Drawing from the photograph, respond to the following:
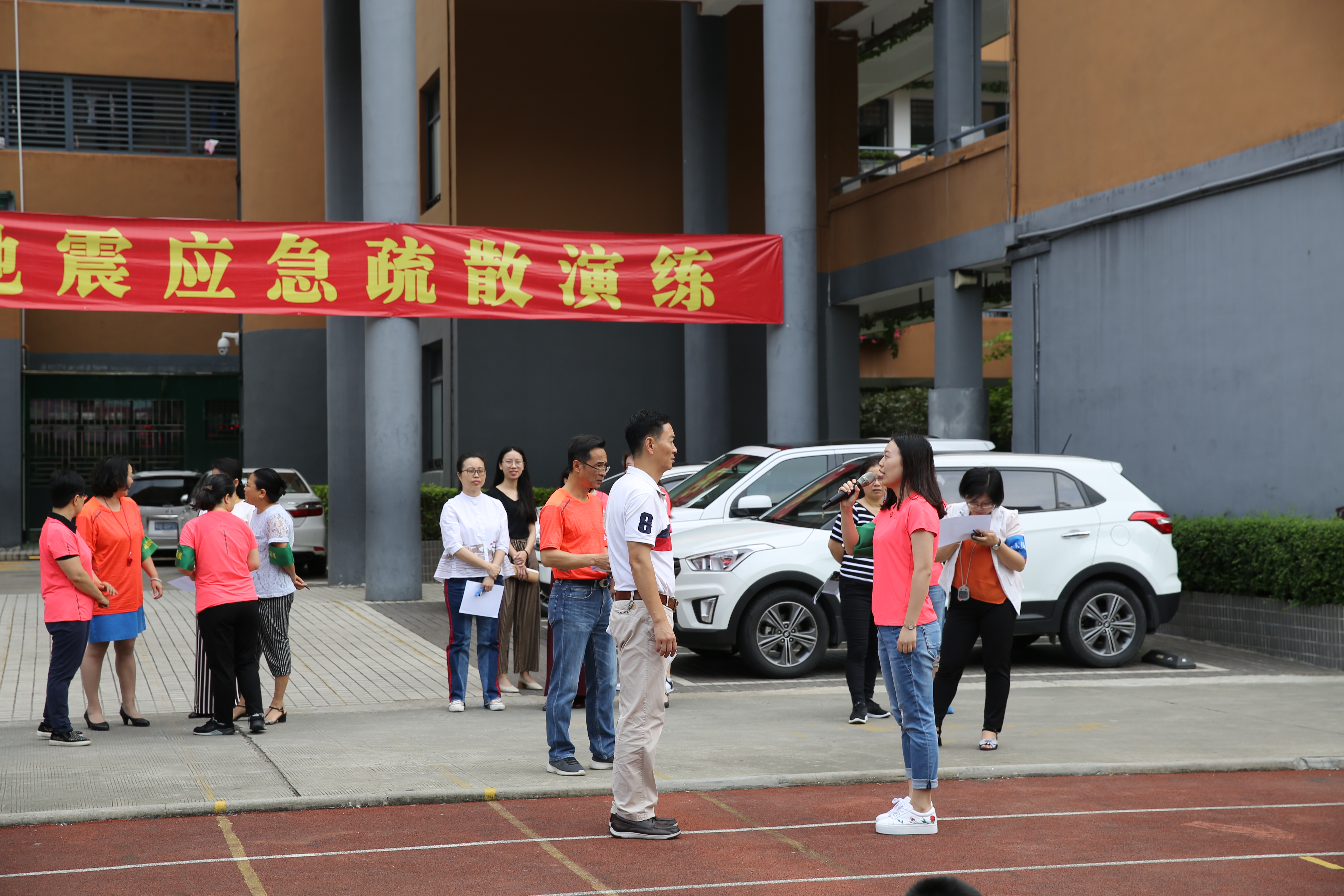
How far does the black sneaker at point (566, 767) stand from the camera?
7.83 meters

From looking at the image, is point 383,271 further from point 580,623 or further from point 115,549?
point 580,623

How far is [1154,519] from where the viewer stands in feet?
40.7

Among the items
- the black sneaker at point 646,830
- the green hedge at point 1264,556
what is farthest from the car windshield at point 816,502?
the black sneaker at point 646,830

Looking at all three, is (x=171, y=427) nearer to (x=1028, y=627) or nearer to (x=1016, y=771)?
(x=1028, y=627)

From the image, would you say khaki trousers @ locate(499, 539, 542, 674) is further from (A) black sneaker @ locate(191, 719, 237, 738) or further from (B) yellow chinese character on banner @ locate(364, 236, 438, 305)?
(B) yellow chinese character on banner @ locate(364, 236, 438, 305)

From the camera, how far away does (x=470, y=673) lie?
39.4 feet

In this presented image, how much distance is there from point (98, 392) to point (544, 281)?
1705cm

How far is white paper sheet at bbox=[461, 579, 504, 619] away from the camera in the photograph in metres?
9.95

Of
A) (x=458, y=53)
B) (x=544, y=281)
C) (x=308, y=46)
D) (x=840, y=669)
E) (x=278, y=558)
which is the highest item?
(x=308, y=46)

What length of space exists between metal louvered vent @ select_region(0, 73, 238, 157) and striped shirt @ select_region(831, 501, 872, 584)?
2442cm

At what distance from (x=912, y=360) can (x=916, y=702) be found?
2802 centimetres

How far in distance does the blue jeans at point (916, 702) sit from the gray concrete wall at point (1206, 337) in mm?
7594

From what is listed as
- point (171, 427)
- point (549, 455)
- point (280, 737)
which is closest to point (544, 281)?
point (549, 455)

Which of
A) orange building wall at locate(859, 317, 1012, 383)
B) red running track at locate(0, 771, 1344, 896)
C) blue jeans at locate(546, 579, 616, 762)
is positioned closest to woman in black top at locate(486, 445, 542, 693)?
blue jeans at locate(546, 579, 616, 762)
